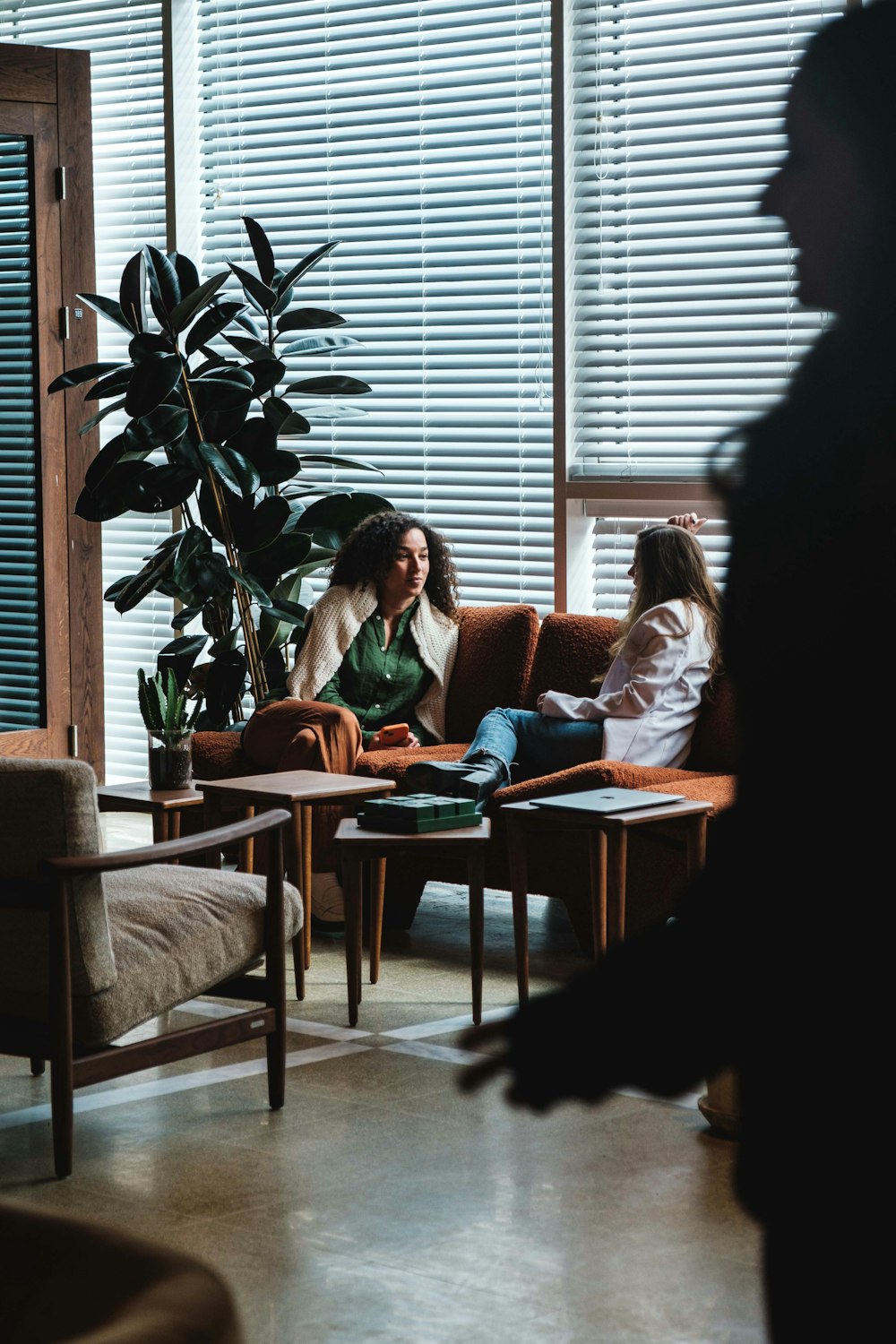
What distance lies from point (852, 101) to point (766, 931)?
1.39 ft

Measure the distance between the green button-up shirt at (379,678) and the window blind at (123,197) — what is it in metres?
1.93

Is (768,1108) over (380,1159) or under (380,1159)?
over

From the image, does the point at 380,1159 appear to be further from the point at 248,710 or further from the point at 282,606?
the point at 248,710

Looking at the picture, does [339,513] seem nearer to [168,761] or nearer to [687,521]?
[687,521]

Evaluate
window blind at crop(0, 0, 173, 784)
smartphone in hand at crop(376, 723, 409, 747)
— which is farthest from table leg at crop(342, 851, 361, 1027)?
window blind at crop(0, 0, 173, 784)

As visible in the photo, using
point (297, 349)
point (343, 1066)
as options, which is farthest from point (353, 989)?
point (297, 349)

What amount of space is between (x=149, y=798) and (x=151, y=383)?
6.22 ft

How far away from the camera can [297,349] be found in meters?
6.10

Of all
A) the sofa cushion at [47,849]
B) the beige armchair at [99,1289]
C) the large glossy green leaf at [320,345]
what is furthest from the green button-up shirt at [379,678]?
the beige armchair at [99,1289]

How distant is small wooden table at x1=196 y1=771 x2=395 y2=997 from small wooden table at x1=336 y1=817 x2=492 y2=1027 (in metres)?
0.24

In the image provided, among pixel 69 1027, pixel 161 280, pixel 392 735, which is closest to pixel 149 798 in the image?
pixel 392 735

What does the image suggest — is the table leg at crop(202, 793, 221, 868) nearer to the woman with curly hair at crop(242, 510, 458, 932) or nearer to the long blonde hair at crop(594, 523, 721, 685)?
the woman with curly hair at crop(242, 510, 458, 932)

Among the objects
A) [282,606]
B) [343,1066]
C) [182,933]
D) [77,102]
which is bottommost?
[343,1066]

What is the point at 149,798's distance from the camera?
Answer: 15.0ft
